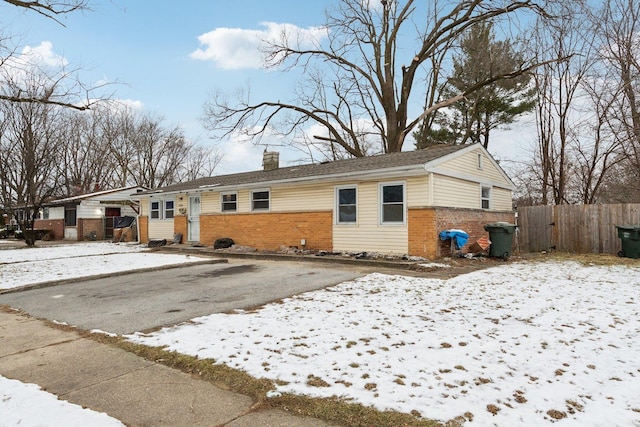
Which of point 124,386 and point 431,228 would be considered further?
point 431,228

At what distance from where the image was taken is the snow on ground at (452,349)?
2.88 metres

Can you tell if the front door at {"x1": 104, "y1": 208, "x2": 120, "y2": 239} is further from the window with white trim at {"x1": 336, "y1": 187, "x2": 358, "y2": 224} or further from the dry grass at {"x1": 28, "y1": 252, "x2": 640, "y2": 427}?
the dry grass at {"x1": 28, "y1": 252, "x2": 640, "y2": 427}

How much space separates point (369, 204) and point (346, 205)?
958 millimetres

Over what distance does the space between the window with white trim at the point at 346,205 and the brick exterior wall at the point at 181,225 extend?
9.36 m

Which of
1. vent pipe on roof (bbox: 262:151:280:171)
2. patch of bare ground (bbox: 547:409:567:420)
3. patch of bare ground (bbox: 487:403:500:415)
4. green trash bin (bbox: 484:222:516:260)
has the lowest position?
patch of bare ground (bbox: 547:409:567:420)

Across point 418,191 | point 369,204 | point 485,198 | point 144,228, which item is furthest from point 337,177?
point 144,228

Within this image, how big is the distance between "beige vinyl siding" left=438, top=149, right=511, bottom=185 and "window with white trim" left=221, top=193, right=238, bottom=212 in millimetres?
8970

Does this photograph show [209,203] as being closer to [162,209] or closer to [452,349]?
[162,209]

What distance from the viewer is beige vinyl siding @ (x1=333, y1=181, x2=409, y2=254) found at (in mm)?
11648

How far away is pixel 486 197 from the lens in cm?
1473

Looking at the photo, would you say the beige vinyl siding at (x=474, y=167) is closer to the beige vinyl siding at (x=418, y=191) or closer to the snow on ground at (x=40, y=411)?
the beige vinyl siding at (x=418, y=191)

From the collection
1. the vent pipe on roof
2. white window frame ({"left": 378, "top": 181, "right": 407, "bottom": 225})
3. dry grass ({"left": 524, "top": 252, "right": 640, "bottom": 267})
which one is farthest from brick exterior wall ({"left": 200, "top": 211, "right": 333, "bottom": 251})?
dry grass ({"left": 524, "top": 252, "right": 640, "bottom": 267})

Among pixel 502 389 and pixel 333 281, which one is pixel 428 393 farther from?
pixel 333 281

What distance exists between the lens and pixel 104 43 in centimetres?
1001
